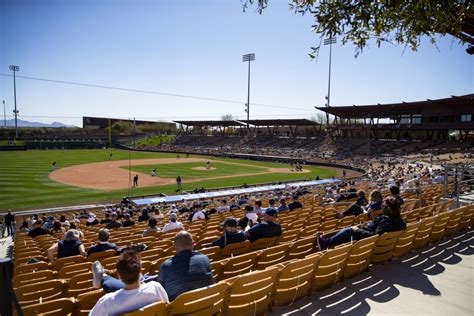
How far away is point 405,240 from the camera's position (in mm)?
5992

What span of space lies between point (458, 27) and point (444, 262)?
164 inches

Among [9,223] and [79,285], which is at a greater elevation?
[79,285]

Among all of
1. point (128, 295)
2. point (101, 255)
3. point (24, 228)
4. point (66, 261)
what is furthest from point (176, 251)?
point (24, 228)

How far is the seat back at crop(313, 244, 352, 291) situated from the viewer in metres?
4.62

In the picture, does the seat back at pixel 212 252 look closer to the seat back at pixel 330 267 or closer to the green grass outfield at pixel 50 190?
the seat back at pixel 330 267

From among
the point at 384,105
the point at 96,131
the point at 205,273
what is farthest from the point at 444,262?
the point at 96,131

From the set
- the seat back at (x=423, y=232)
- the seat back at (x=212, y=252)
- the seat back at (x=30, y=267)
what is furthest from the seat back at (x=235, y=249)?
the seat back at (x=423, y=232)

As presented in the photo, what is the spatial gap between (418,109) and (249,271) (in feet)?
185

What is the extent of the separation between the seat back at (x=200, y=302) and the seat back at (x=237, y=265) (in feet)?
4.01

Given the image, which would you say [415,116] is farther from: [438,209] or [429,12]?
[429,12]

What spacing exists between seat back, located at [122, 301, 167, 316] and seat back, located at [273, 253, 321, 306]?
67.6 inches

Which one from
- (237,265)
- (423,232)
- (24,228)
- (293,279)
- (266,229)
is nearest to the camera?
(293,279)

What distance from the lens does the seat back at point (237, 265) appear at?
15.7 feet

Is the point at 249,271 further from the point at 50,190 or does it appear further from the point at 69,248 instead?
the point at 50,190
